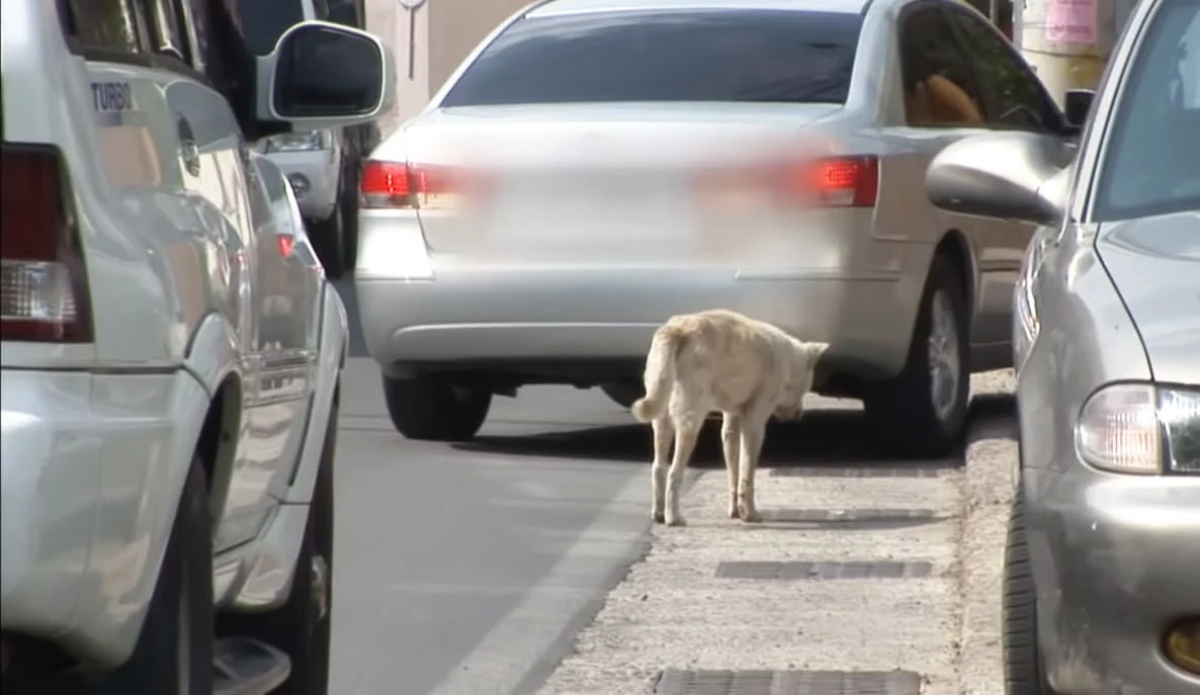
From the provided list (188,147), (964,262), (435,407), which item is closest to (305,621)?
(188,147)

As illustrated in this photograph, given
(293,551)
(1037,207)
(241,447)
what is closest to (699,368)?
(1037,207)

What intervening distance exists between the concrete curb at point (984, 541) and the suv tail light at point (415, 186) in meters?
2.08

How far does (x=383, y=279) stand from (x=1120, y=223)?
16.4 feet

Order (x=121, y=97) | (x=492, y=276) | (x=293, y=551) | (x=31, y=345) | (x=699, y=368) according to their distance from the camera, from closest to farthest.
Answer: (x=31, y=345)
(x=121, y=97)
(x=293, y=551)
(x=699, y=368)
(x=492, y=276)

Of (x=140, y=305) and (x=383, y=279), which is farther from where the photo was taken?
A: (x=383, y=279)

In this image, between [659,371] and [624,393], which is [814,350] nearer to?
[659,371]

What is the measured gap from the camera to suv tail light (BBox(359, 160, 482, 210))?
9.87 m

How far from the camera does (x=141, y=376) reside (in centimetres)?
358

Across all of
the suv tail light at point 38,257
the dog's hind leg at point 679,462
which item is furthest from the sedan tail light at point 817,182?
the suv tail light at point 38,257

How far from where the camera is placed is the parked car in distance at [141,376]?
10.9 ft

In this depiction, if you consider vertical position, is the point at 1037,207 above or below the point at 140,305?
below

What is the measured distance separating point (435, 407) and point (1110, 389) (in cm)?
621

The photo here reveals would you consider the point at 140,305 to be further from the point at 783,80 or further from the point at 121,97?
the point at 783,80

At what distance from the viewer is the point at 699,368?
29.7ft
